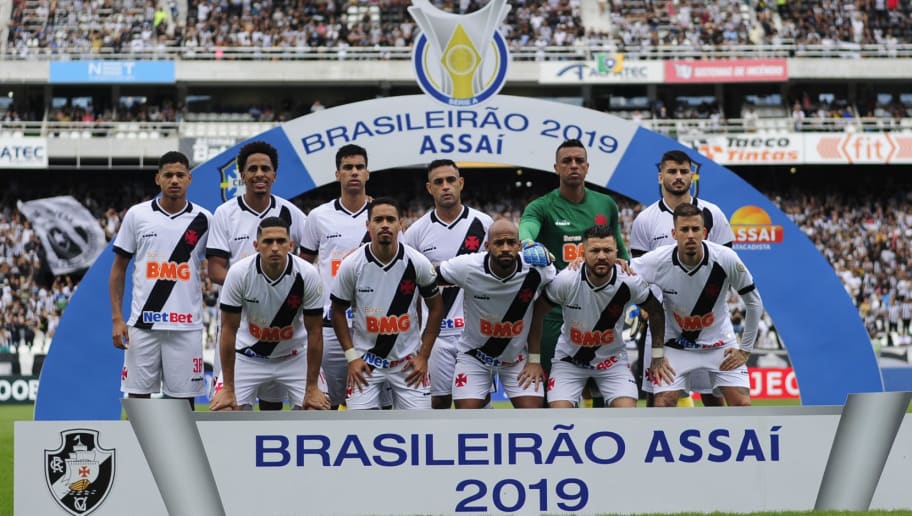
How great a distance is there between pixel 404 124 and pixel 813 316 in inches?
150

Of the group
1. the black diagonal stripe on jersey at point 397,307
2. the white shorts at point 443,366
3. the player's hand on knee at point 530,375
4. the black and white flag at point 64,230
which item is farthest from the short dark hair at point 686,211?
the black and white flag at point 64,230

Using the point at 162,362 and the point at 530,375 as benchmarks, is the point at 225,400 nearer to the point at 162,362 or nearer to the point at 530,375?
the point at 162,362

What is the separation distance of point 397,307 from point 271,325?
2.71ft

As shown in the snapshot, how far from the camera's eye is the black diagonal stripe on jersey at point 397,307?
7.25m

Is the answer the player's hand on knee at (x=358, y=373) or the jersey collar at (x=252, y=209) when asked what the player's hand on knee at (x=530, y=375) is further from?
the jersey collar at (x=252, y=209)

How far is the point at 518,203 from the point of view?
1283 inches

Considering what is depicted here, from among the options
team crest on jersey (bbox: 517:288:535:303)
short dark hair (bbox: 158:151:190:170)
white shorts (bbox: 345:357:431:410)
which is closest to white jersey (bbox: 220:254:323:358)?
white shorts (bbox: 345:357:431:410)

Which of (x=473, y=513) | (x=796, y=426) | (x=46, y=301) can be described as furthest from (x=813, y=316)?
(x=46, y=301)

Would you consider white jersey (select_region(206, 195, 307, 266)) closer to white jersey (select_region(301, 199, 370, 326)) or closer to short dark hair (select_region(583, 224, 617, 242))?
white jersey (select_region(301, 199, 370, 326))

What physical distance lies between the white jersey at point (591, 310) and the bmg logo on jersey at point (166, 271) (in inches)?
99.3

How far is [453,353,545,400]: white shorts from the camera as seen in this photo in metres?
7.60

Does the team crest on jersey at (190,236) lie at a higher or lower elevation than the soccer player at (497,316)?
higher

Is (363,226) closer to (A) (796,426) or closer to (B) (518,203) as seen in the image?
(A) (796,426)

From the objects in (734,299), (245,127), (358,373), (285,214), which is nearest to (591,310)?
(358,373)
